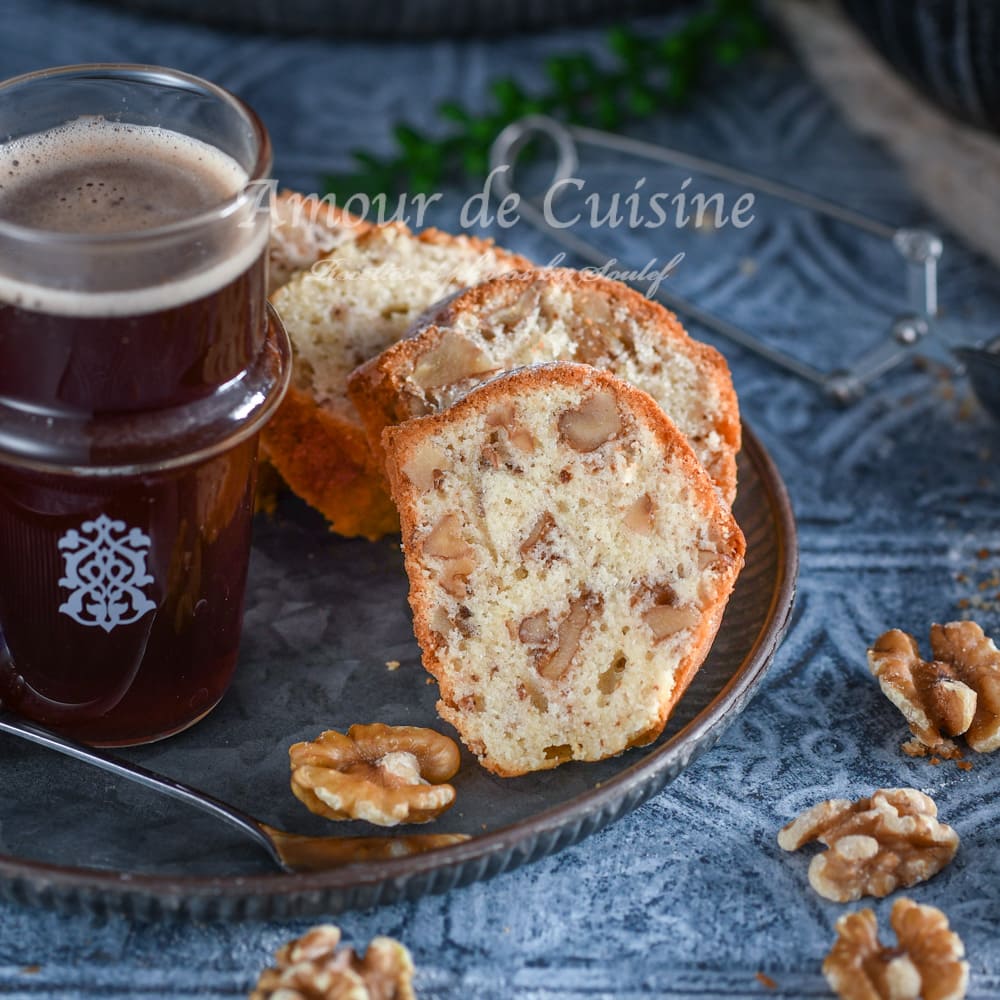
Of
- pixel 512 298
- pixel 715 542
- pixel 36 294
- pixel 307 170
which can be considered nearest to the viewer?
pixel 36 294

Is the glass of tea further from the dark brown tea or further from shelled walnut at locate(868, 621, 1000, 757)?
shelled walnut at locate(868, 621, 1000, 757)

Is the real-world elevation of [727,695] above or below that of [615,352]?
below

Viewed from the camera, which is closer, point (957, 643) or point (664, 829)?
point (664, 829)

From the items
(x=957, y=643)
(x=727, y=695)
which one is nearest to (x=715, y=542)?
(x=727, y=695)

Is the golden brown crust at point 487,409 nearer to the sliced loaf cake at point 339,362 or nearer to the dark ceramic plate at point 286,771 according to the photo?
the dark ceramic plate at point 286,771

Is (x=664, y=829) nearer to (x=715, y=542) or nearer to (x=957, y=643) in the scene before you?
(x=715, y=542)

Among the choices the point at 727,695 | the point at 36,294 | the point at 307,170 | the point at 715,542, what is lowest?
the point at 307,170
